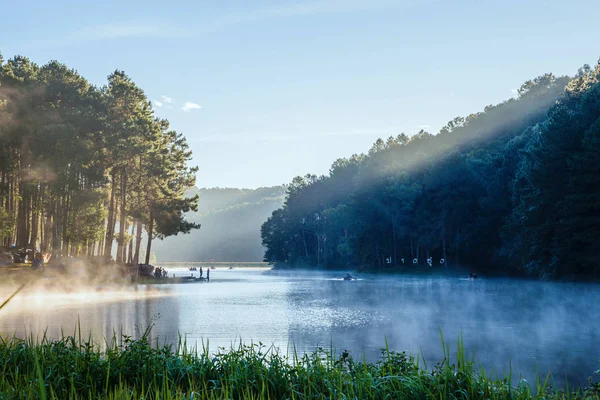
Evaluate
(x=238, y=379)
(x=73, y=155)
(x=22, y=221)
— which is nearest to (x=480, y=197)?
(x=73, y=155)

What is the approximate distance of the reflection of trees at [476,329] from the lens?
595 inches

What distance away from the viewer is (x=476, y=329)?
21.7 meters

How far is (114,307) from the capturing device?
98.4ft

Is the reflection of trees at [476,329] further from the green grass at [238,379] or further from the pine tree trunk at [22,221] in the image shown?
the pine tree trunk at [22,221]

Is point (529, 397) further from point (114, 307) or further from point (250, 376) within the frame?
point (114, 307)

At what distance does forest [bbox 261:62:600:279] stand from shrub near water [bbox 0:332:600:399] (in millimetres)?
43239

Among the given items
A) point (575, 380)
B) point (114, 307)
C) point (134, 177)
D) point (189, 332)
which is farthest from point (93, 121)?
point (575, 380)

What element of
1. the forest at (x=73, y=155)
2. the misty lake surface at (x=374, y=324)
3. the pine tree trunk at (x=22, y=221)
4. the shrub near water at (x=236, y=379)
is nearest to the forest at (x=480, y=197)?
the misty lake surface at (x=374, y=324)

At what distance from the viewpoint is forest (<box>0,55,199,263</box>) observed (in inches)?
2039

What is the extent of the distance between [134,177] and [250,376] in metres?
60.0

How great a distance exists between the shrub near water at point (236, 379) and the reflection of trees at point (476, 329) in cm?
104

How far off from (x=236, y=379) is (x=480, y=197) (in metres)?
75.0

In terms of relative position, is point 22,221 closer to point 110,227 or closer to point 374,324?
point 110,227

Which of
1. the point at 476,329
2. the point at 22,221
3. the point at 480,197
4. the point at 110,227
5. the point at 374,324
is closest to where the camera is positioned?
the point at 476,329
